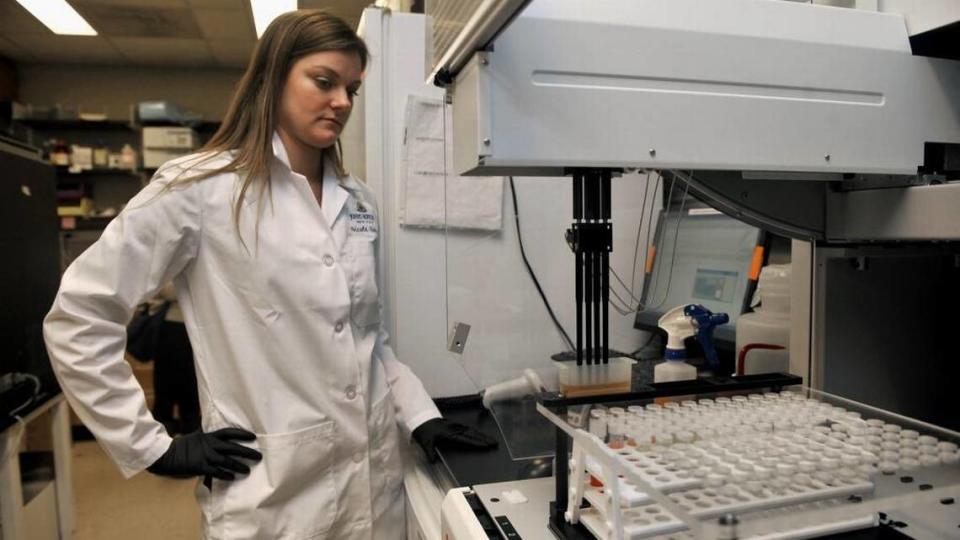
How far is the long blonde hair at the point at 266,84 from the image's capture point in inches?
40.5

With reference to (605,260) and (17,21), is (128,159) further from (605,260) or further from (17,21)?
(605,260)

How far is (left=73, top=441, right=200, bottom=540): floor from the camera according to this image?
99.3 inches

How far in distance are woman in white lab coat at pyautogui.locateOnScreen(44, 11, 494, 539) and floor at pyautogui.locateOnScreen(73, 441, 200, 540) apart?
182 centimetres

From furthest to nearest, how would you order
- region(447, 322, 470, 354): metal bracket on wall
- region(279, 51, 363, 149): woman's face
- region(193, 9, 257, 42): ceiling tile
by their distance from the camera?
region(193, 9, 257, 42): ceiling tile
region(447, 322, 470, 354): metal bracket on wall
region(279, 51, 363, 149): woman's face

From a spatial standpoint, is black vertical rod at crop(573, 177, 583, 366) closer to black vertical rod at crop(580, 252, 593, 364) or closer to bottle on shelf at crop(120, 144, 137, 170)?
black vertical rod at crop(580, 252, 593, 364)

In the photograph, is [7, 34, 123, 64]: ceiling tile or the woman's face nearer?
the woman's face

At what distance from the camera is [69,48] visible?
4.64 metres

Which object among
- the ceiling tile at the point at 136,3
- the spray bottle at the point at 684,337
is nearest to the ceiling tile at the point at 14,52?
the ceiling tile at the point at 136,3

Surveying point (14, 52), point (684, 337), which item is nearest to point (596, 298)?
point (684, 337)

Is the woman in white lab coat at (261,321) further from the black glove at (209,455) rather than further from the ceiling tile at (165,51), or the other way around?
the ceiling tile at (165,51)

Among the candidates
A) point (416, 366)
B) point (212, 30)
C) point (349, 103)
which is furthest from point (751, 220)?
point (212, 30)

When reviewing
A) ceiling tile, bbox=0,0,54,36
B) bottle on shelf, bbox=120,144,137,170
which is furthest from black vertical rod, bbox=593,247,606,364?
bottle on shelf, bbox=120,144,137,170

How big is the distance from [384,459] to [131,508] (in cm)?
229

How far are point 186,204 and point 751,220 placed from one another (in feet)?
2.82
